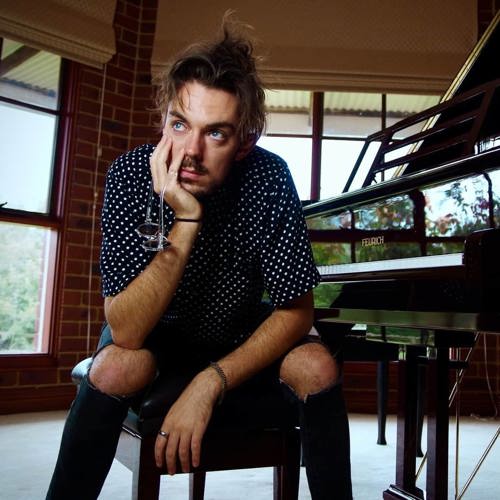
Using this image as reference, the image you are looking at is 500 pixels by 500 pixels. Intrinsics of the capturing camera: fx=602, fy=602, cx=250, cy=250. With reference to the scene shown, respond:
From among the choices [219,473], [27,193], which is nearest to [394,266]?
[219,473]

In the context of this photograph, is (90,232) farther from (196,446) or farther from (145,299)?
(196,446)

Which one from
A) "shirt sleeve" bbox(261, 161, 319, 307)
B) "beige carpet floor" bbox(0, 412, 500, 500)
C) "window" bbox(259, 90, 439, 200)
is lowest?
"beige carpet floor" bbox(0, 412, 500, 500)

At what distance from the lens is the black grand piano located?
1363mm

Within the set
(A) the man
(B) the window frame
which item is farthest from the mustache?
(B) the window frame

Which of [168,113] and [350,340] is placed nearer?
[168,113]

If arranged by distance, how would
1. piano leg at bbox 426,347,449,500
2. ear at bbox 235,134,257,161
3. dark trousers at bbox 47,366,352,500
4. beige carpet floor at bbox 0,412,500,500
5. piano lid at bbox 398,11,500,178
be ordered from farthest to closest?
1. beige carpet floor at bbox 0,412,500,500
2. piano lid at bbox 398,11,500,178
3. piano leg at bbox 426,347,449,500
4. ear at bbox 235,134,257,161
5. dark trousers at bbox 47,366,352,500

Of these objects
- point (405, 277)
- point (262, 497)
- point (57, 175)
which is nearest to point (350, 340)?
point (262, 497)

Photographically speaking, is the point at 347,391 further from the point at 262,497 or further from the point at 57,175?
the point at 57,175

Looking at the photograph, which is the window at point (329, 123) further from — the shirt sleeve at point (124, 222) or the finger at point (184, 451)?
the finger at point (184, 451)

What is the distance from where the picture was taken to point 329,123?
4.45m

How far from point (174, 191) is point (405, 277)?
620 millimetres

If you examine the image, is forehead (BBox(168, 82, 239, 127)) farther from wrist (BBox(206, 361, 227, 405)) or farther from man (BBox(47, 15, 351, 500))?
wrist (BBox(206, 361, 227, 405))

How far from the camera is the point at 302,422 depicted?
119 cm

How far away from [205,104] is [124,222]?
0.31 m
